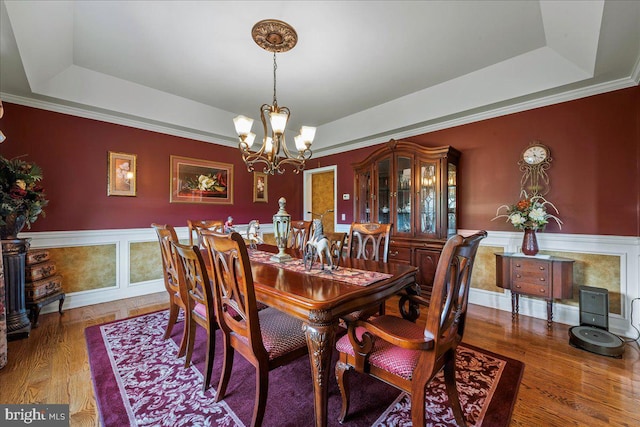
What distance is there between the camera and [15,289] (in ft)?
7.70

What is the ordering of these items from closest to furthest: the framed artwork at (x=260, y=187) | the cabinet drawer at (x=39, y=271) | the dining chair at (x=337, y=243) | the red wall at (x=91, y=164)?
the dining chair at (x=337, y=243)
the cabinet drawer at (x=39, y=271)
the red wall at (x=91, y=164)
the framed artwork at (x=260, y=187)

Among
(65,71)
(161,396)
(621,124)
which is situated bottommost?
(161,396)

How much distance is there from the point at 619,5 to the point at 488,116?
157 centimetres

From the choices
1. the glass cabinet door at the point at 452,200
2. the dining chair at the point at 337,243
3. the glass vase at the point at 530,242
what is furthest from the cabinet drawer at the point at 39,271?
the glass vase at the point at 530,242

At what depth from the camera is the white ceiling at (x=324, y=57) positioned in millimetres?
2008

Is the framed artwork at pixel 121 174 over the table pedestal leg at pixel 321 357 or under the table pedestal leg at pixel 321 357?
over

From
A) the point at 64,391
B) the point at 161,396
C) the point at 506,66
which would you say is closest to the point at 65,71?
the point at 64,391

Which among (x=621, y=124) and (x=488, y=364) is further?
(x=621, y=124)

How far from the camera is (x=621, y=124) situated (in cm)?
244

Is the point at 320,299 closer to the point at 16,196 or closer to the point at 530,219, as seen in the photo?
the point at 530,219

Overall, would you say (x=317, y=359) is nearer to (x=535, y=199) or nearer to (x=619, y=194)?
(x=535, y=199)

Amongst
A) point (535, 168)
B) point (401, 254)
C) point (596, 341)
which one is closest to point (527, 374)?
point (596, 341)

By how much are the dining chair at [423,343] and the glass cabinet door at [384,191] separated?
2366mm

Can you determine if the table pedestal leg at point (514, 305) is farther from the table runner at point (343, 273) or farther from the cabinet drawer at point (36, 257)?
the cabinet drawer at point (36, 257)
